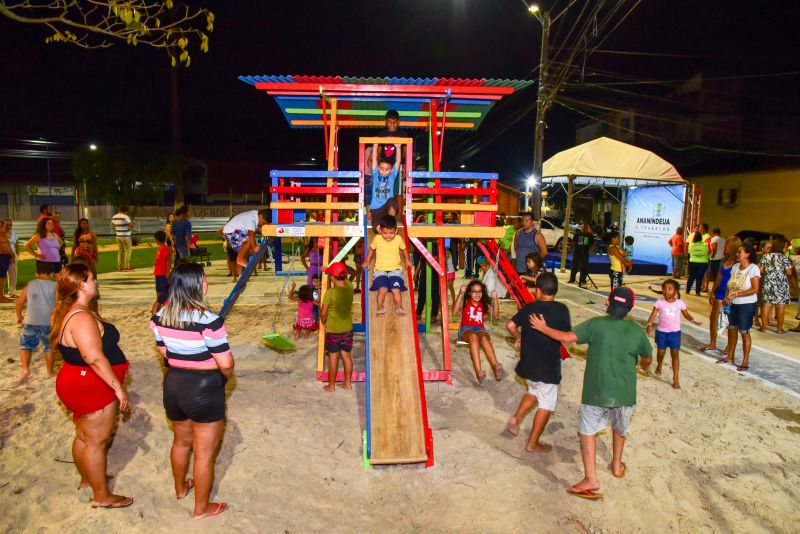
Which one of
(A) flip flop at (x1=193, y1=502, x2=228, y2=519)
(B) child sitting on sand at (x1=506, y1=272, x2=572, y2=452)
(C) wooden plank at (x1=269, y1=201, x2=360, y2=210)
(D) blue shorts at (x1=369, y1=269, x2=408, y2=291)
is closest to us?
(A) flip flop at (x1=193, y1=502, x2=228, y2=519)

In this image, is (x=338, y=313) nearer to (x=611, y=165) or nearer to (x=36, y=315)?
(x=36, y=315)

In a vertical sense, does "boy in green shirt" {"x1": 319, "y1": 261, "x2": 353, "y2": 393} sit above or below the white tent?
below

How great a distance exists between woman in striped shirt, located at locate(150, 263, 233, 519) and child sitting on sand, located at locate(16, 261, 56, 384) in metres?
3.78

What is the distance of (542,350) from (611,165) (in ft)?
48.0

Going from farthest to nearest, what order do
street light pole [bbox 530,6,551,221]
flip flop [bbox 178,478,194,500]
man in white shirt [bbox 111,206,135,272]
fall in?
street light pole [bbox 530,6,551,221] → man in white shirt [bbox 111,206,135,272] → flip flop [bbox 178,478,194,500]

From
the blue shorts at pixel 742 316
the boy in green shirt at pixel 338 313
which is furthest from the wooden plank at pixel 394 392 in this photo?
the blue shorts at pixel 742 316

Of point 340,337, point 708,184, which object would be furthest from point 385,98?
point 708,184

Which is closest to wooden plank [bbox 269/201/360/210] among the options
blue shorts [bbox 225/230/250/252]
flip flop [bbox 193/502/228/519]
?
flip flop [bbox 193/502/228/519]

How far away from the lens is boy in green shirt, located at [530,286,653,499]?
4.32 meters

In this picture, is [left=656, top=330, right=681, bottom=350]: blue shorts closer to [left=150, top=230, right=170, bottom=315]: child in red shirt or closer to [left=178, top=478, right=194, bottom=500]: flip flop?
[left=178, top=478, right=194, bottom=500]: flip flop

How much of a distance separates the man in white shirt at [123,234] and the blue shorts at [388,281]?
38.5 ft

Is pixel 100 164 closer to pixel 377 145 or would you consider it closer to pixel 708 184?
pixel 377 145

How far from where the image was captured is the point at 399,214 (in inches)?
284

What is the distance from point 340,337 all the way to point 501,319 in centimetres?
551
